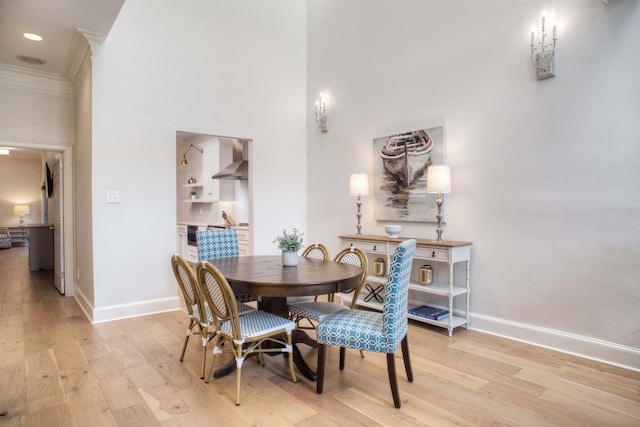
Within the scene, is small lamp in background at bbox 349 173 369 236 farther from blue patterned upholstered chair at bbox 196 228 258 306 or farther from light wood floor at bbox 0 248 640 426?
light wood floor at bbox 0 248 640 426

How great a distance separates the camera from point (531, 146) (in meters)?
3.10

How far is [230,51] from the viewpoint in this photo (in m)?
4.62

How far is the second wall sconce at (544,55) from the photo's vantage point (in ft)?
9.65

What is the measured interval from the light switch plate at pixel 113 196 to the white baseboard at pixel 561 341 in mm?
3672

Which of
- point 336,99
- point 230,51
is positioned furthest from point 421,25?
point 230,51

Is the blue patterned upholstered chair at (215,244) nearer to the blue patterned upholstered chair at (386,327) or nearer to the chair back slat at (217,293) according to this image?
the chair back slat at (217,293)

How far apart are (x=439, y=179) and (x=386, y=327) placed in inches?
70.7

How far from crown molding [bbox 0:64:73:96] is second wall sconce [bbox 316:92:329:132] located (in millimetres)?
3083

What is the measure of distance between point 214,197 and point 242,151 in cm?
119

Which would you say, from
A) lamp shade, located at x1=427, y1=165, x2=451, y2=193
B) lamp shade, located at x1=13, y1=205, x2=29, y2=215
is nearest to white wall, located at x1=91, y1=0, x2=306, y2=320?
lamp shade, located at x1=427, y1=165, x2=451, y2=193

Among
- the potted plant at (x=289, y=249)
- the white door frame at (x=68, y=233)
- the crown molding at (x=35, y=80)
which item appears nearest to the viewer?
the potted plant at (x=289, y=249)

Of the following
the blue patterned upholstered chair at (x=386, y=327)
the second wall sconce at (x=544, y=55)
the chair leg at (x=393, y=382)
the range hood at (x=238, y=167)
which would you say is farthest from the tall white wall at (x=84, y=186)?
the second wall sconce at (x=544, y=55)

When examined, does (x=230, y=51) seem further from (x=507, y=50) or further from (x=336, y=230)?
(x=507, y=50)

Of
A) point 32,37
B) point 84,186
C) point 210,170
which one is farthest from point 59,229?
point 210,170
